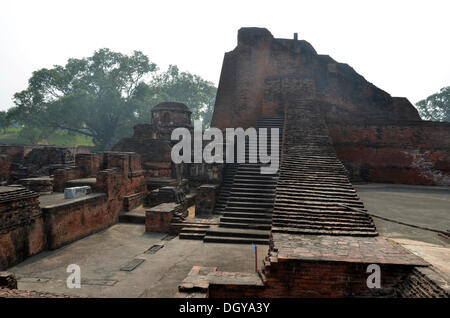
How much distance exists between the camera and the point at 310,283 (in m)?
3.49

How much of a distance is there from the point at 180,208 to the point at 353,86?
11.0 meters

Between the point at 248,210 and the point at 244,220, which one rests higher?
the point at 248,210

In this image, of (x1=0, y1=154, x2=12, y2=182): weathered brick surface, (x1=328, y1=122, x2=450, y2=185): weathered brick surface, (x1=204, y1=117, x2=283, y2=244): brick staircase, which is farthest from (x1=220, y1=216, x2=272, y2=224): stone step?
(x1=0, y1=154, x2=12, y2=182): weathered brick surface

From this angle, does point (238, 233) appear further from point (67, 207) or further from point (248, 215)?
point (67, 207)

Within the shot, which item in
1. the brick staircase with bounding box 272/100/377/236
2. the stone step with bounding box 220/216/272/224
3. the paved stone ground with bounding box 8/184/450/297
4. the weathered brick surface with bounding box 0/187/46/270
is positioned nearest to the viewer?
the paved stone ground with bounding box 8/184/450/297

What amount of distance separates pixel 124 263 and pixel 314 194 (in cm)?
408

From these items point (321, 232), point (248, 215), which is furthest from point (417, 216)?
point (248, 215)

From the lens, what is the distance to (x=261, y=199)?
26.7ft

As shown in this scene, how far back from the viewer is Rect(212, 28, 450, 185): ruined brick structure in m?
10.8

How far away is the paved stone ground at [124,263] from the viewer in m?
4.59

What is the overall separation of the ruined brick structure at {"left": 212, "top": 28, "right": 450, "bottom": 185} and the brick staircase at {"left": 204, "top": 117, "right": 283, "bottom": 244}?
421 centimetres

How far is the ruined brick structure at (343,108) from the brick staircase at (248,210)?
421 cm

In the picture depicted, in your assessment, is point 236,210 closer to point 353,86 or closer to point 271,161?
point 271,161

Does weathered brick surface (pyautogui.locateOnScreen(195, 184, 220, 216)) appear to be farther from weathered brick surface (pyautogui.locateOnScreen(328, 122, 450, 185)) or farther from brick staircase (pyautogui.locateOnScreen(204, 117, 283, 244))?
weathered brick surface (pyautogui.locateOnScreen(328, 122, 450, 185))
